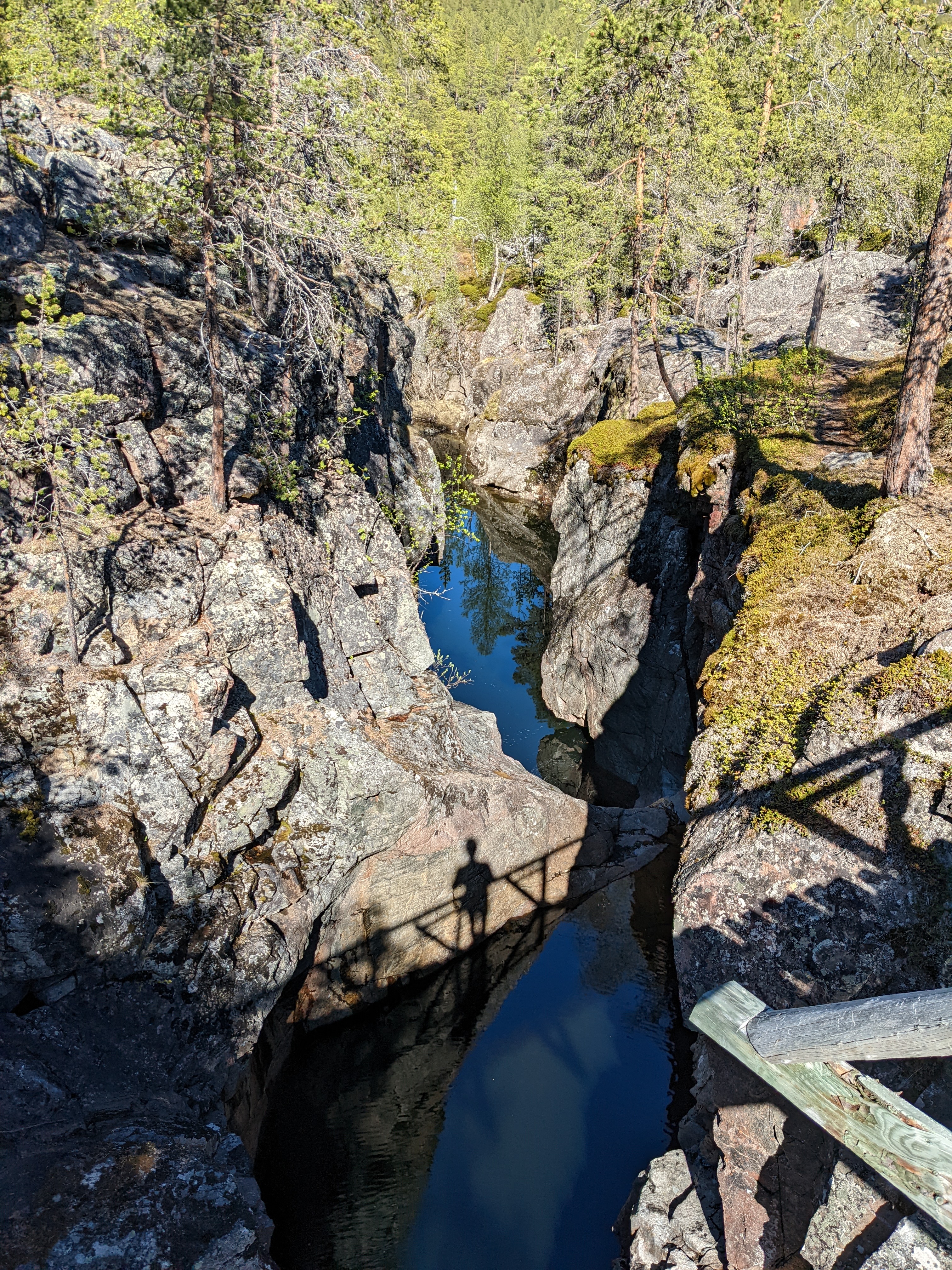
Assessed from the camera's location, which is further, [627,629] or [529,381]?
[529,381]

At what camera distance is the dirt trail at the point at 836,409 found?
14.4m

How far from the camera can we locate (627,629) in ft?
60.4

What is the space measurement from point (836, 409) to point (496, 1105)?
1616cm

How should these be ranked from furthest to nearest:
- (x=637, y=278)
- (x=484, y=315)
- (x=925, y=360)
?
(x=484, y=315), (x=637, y=278), (x=925, y=360)

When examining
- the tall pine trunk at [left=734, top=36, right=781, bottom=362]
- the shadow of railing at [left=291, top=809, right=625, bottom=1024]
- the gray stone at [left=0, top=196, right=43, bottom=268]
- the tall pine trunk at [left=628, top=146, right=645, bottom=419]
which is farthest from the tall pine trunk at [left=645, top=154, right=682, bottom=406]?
the gray stone at [left=0, top=196, right=43, bottom=268]

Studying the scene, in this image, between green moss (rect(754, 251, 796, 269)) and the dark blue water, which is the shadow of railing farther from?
green moss (rect(754, 251, 796, 269))

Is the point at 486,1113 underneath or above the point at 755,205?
underneath

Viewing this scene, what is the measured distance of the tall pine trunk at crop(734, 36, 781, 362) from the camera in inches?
707

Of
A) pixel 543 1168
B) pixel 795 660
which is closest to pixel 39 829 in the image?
pixel 543 1168

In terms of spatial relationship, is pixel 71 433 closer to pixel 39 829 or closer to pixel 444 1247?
pixel 39 829

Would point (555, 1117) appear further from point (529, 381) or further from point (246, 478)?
point (529, 381)

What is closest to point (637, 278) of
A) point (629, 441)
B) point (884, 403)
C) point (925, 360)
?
point (629, 441)

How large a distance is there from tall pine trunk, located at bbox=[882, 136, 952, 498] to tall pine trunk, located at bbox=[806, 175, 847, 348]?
1299 centimetres

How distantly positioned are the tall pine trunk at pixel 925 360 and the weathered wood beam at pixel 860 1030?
27.1 feet
